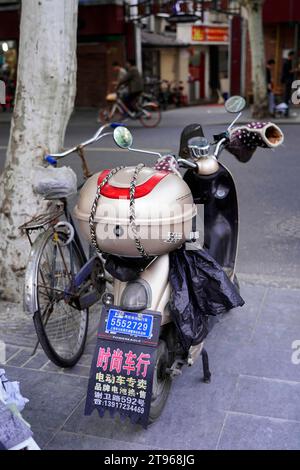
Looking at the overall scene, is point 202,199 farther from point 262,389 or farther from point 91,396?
point 91,396

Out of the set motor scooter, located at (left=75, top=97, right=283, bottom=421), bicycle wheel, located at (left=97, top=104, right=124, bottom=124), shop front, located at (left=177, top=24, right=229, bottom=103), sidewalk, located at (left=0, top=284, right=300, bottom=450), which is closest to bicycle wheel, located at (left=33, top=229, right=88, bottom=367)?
sidewalk, located at (left=0, top=284, right=300, bottom=450)

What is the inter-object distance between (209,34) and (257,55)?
54.1ft

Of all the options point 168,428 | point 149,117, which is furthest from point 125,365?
point 149,117

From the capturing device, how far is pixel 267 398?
3.00 m

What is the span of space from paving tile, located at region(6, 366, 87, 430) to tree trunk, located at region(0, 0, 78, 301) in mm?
1027

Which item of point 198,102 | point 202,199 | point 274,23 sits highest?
point 274,23

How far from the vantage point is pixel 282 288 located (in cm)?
452

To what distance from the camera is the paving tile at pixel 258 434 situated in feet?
8.63

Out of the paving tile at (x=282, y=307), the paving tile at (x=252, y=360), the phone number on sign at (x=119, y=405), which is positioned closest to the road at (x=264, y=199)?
the paving tile at (x=282, y=307)

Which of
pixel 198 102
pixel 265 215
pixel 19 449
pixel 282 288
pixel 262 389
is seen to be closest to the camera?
pixel 19 449

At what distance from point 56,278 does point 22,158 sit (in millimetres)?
1155

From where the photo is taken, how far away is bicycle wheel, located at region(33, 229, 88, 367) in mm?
3058

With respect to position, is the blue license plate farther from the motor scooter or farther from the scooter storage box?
the scooter storage box
